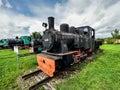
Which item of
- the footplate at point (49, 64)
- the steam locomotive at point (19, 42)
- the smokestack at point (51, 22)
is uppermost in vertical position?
the smokestack at point (51, 22)

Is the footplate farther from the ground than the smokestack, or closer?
closer

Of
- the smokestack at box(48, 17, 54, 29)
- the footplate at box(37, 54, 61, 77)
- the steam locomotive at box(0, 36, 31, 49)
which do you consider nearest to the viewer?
the footplate at box(37, 54, 61, 77)

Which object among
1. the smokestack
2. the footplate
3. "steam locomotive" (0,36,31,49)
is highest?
the smokestack

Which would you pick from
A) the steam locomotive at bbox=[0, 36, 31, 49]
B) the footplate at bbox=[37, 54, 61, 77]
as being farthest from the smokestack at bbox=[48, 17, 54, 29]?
the steam locomotive at bbox=[0, 36, 31, 49]

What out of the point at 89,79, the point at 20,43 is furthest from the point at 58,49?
the point at 20,43

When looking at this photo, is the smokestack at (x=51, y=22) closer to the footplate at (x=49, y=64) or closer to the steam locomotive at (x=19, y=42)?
the footplate at (x=49, y=64)

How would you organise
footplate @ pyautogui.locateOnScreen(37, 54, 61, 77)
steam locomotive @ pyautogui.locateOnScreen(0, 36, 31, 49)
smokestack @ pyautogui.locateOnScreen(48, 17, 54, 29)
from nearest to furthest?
footplate @ pyautogui.locateOnScreen(37, 54, 61, 77) < smokestack @ pyautogui.locateOnScreen(48, 17, 54, 29) < steam locomotive @ pyautogui.locateOnScreen(0, 36, 31, 49)

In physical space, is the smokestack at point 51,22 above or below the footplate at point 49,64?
above

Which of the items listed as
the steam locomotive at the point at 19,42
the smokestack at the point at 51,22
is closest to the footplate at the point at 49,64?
the smokestack at the point at 51,22

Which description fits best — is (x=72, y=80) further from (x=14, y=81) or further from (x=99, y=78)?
(x=14, y=81)

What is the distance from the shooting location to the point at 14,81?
4.41 meters

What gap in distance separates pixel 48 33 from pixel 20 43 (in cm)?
1522

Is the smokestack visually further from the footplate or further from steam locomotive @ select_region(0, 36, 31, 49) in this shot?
steam locomotive @ select_region(0, 36, 31, 49)

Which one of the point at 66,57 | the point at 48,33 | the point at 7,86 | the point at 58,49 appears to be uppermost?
the point at 48,33
